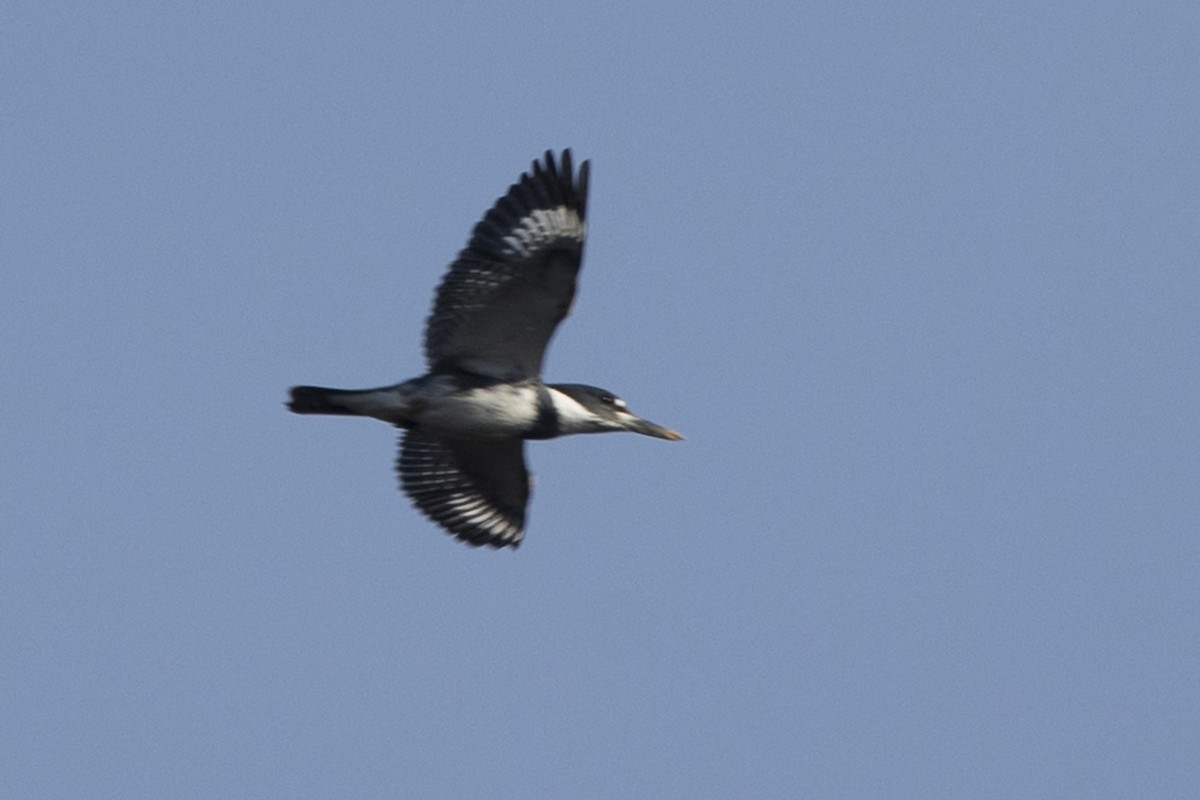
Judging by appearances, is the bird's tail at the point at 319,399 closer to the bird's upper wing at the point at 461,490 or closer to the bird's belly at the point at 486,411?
the bird's belly at the point at 486,411

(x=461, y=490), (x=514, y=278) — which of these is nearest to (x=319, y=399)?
(x=514, y=278)

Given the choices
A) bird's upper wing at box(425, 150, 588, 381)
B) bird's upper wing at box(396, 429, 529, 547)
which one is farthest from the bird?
bird's upper wing at box(396, 429, 529, 547)

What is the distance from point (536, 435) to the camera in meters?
17.7

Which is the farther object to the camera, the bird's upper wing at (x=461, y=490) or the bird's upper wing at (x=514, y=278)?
the bird's upper wing at (x=461, y=490)

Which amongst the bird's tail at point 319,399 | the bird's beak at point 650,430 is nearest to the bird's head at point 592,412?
the bird's beak at point 650,430

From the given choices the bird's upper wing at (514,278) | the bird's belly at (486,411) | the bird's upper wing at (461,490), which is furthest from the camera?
the bird's upper wing at (461,490)

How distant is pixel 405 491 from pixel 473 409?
1.82 metres

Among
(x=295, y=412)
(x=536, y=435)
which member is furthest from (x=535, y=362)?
(x=295, y=412)

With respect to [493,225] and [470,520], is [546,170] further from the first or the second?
[470,520]

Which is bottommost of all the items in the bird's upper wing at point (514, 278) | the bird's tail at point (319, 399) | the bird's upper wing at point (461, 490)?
the bird's upper wing at point (461, 490)

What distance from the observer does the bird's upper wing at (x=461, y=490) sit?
18984mm

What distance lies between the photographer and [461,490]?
19.1 m

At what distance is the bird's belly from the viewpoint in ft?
57.3

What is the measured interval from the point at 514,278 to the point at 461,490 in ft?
8.26
